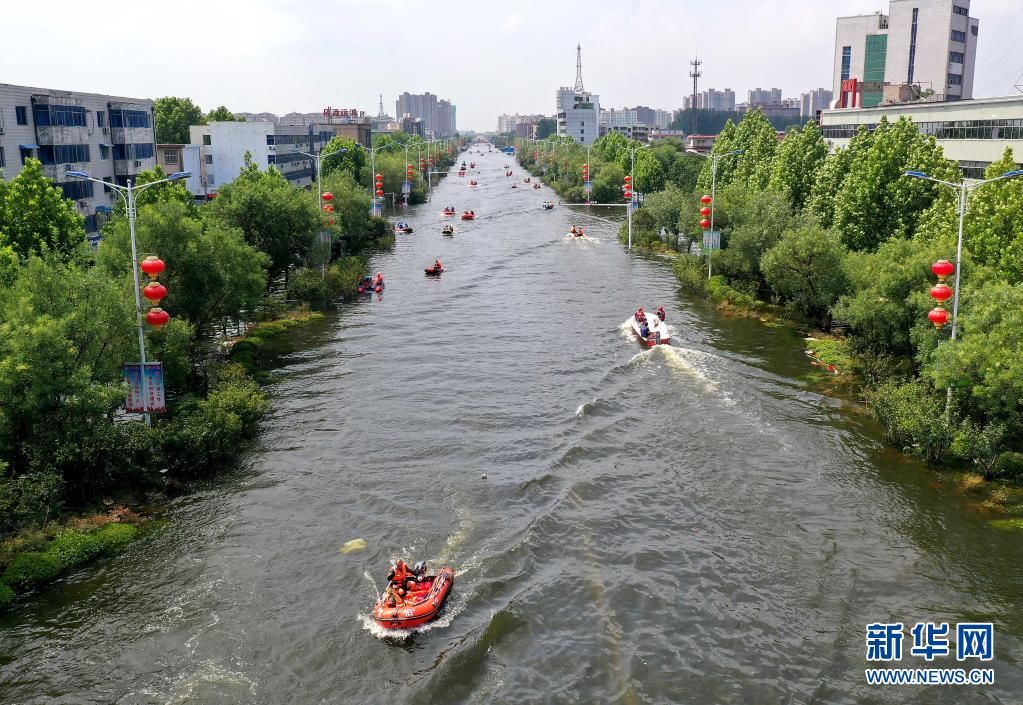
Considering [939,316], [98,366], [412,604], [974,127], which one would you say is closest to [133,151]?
[98,366]

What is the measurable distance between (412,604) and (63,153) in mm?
55588

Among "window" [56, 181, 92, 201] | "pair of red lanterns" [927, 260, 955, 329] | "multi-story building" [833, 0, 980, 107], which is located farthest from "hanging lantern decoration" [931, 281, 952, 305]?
"multi-story building" [833, 0, 980, 107]

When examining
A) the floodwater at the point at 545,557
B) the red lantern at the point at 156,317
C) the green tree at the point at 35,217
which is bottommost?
the floodwater at the point at 545,557

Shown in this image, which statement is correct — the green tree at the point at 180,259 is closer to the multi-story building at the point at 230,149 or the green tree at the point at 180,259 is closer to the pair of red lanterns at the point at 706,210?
the pair of red lanterns at the point at 706,210

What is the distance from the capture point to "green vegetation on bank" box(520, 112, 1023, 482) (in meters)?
29.7

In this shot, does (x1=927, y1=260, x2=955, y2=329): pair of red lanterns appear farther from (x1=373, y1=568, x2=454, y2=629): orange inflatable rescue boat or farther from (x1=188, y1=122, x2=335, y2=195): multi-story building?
(x1=188, y1=122, x2=335, y2=195): multi-story building

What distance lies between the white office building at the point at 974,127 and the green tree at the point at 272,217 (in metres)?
44.1

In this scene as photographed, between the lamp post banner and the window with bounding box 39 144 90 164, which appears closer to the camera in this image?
the lamp post banner

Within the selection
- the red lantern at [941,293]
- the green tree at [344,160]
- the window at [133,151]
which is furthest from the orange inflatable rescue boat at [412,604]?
the green tree at [344,160]

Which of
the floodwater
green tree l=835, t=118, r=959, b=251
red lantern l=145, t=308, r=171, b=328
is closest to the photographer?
the floodwater

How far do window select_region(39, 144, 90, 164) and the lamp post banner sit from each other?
3852 cm

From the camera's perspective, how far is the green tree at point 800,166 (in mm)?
64312

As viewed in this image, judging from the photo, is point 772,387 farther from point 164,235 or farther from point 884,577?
point 164,235

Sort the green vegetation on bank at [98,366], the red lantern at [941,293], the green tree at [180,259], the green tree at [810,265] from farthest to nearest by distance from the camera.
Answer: the green tree at [810,265] < the green tree at [180,259] < the red lantern at [941,293] < the green vegetation on bank at [98,366]
